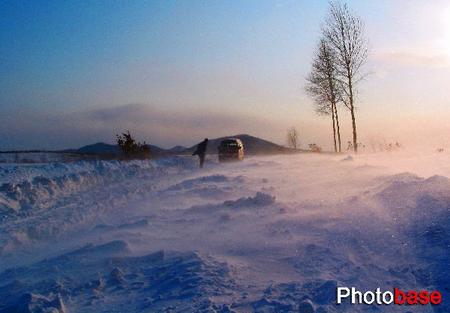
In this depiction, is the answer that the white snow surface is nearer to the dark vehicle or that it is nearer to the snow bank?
the snow bank

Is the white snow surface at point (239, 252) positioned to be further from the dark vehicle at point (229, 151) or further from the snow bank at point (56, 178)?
the dark vehicle at point (229, 151)

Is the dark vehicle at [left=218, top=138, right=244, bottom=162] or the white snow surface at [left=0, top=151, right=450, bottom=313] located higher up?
the dark vehicle at [left=218, top=138, right=244, bottom=162]

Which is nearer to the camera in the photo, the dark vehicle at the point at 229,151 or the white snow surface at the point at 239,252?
the white snow surface at the point at 239,252

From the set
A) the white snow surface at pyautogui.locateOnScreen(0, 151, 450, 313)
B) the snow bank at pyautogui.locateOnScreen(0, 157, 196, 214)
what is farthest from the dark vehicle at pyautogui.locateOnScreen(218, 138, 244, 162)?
the white snow surface at pyautogui.locateOnScreen(0, 151, 450, 313)

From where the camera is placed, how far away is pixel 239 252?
23.1 feet

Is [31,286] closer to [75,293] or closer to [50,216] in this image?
[75,293]

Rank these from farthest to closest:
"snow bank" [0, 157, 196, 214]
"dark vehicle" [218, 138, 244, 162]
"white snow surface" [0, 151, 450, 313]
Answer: "dark vehicle" [218, 138, 244, 162], "snow bank" [0, 157, 196, 214], "white snow surface" [0, 151, 450, 313]

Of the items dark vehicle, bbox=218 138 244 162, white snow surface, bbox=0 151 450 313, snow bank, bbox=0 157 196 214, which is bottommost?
white snow surface, bbox=0 151 450 313

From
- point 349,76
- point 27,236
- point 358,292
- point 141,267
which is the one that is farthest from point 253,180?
point 349,76

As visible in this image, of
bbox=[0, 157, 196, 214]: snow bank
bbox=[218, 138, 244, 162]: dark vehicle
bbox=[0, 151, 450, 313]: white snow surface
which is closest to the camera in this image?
bbox=[0, 151, 450, 313]: white snow surface

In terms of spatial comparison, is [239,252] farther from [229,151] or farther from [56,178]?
[229,151]

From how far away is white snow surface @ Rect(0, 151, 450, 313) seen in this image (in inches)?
220

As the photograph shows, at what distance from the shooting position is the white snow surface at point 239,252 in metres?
5.58

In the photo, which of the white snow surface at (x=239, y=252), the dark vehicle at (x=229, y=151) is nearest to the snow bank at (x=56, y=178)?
the white snow surface at (x=239, y=252)
